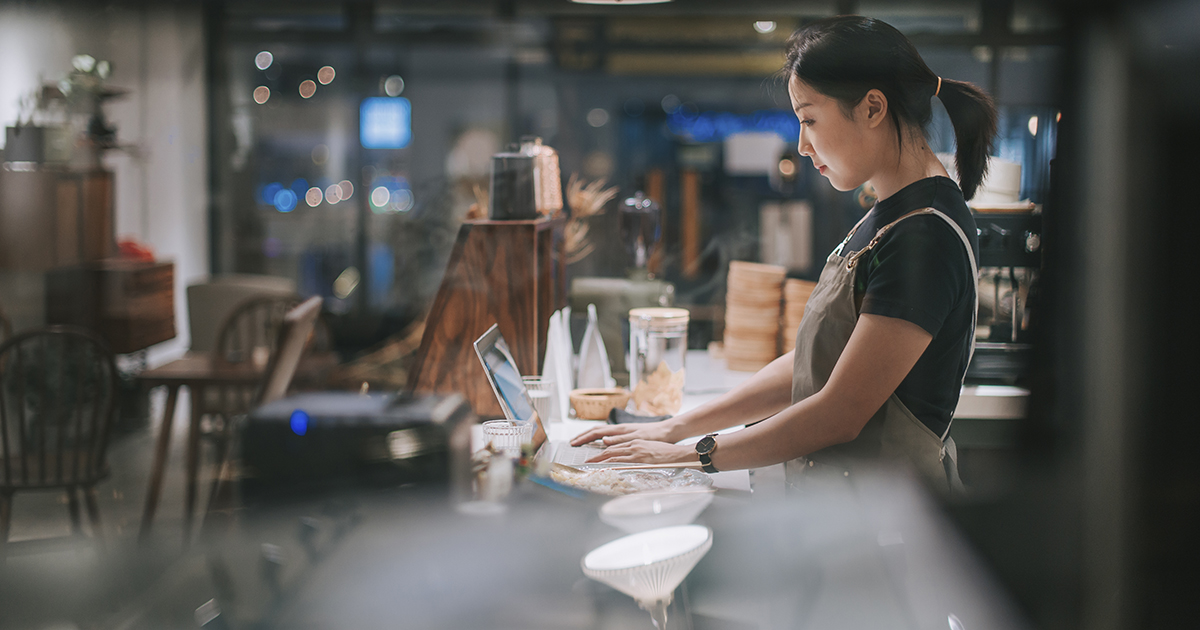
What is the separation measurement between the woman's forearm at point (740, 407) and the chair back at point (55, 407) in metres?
0.75

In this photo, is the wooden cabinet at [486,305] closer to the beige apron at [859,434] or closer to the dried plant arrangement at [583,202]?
the dried plant arrangement at [583,202]

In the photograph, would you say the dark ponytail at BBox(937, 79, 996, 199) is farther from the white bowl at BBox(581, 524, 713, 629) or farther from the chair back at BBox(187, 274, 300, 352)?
the chair back at BBox(187, 274, 300, 352)

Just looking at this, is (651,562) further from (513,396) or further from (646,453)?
(513,396)

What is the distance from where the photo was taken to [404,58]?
97 centimetres

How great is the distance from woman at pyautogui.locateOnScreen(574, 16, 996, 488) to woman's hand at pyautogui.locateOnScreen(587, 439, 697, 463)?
6cm

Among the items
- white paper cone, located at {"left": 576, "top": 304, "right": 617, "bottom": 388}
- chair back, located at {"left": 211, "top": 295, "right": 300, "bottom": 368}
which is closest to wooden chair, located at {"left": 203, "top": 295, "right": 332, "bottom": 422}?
chair back, located at {"left": 211, "top": 295, "right": 300, "bottom": 368}

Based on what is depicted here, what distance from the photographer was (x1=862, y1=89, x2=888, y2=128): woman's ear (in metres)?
0.98

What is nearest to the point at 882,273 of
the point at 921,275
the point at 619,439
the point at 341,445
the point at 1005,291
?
the point at 921,275

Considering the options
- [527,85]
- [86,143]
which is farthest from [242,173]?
[527,85]

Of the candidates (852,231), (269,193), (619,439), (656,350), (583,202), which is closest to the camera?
(269,193)

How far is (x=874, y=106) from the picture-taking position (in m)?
0.99

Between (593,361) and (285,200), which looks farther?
(593,361)

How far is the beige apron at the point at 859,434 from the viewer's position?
39.9 inches

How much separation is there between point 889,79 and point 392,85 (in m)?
0.61
